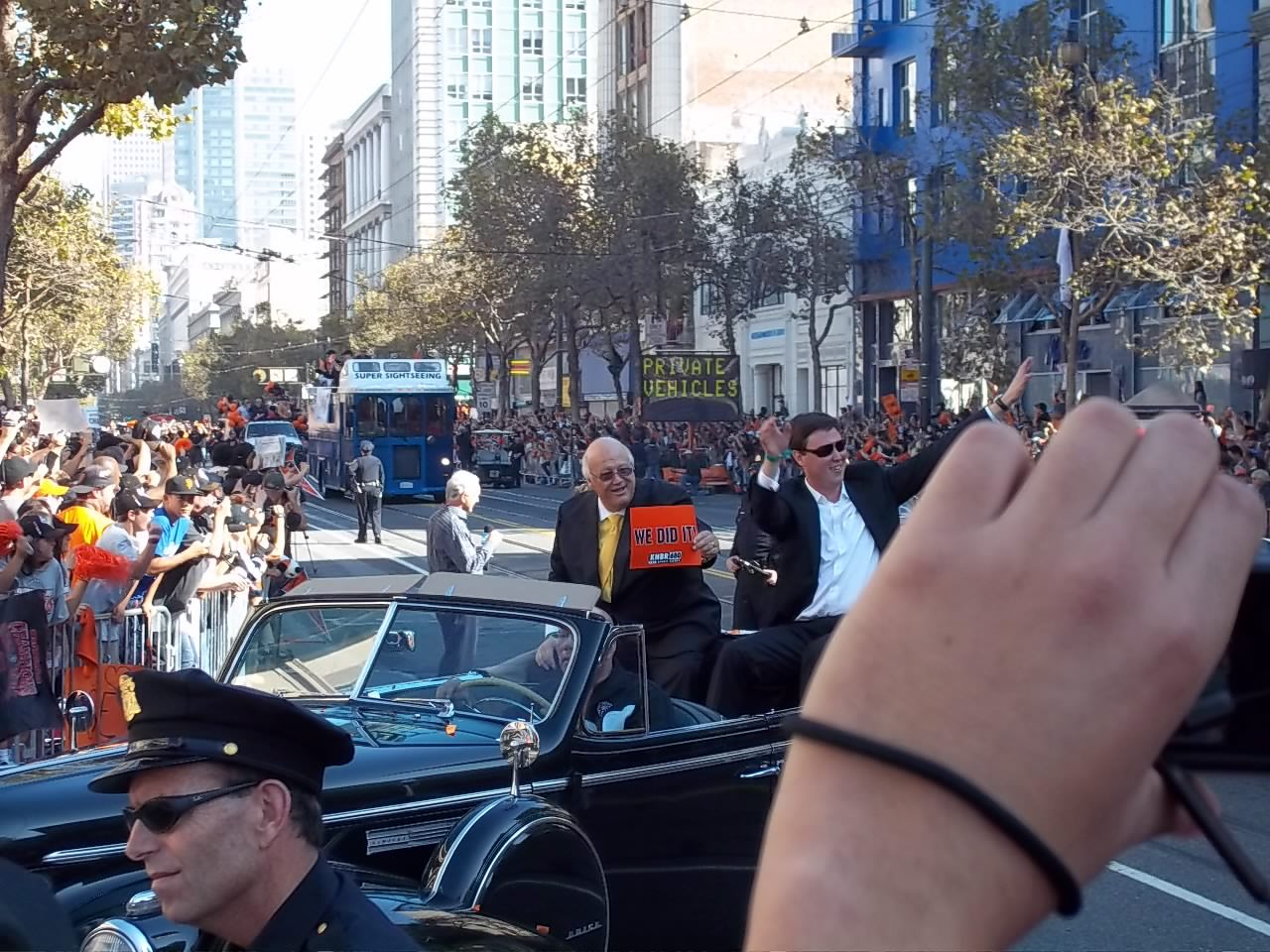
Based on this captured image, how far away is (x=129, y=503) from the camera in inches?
426

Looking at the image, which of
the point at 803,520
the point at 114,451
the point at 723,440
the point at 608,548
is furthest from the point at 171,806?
the point at 723,440

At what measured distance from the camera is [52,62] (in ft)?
51.8

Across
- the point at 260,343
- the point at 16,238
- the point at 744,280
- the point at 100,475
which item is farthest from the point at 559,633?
the point at 260,343

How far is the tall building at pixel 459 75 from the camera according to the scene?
123m

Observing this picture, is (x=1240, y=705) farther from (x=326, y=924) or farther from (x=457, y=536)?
(x=457, y=536)

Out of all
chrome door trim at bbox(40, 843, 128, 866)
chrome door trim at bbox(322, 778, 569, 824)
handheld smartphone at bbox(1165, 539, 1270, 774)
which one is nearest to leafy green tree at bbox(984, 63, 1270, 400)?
chrome door trim at bbox(322, 778, 569, 824)

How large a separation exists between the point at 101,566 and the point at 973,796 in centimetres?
981

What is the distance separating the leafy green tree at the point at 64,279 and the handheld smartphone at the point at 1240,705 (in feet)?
102

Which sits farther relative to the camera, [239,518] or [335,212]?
[335,212]

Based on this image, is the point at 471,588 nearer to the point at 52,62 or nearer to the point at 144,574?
the point at 144,574

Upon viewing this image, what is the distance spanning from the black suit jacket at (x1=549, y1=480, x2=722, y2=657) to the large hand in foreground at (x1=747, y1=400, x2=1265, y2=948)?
6617mm

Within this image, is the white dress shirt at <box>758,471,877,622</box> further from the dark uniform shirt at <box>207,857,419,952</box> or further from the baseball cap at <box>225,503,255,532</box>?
the baseball cap at <box>225,503,255,532</box>

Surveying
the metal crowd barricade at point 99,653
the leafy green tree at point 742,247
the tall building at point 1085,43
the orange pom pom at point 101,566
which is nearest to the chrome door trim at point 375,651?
the metal crowd barricade at point 99,653

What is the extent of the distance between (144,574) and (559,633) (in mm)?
4992
